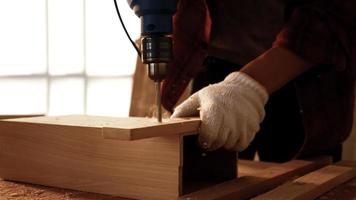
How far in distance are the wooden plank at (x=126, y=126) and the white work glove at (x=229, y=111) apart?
36 millimetres

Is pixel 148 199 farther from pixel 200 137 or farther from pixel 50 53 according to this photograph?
pixel 50 53

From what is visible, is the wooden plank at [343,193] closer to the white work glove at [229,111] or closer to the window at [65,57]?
the white work glove at [229,111]

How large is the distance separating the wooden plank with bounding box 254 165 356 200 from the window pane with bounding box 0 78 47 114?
1.98 metres

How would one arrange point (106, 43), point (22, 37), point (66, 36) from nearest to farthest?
point (106, 43), point (66, 36), point (22, 37)

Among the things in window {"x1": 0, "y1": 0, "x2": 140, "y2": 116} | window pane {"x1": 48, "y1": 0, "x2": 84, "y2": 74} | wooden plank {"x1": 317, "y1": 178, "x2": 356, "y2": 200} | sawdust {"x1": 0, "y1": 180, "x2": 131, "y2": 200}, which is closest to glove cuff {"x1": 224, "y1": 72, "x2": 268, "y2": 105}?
wooden plank {"x1": 317, "y1": 178, "x2": 356, "y2": 200}

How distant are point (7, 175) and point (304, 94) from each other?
2.35 ft

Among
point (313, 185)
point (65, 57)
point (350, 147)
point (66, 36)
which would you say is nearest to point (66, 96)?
point (65, 57)

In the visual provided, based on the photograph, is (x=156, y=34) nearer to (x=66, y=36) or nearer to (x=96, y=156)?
(x=96, y=156)

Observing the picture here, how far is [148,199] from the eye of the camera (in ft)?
2.55

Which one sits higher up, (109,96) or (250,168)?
(109,96)

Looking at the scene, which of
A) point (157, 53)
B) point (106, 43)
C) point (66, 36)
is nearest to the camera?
point (157, 53)

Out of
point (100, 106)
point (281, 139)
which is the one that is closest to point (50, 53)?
point (100, 106)

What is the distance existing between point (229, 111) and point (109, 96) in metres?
1.53

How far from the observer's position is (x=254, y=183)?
0.85 meters
